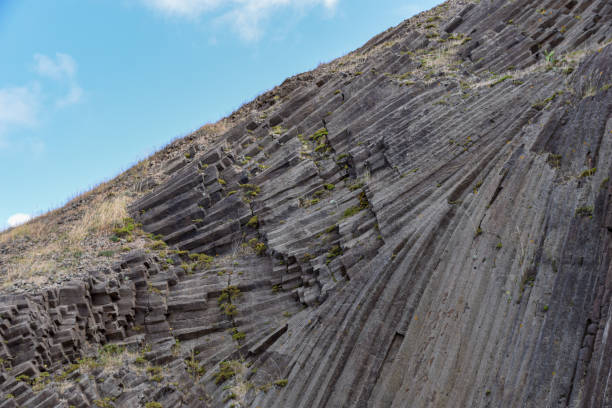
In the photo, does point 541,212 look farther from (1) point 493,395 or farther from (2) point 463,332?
(1) point 493,395

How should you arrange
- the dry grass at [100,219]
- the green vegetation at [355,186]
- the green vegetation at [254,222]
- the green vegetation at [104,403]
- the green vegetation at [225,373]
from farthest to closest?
the dry grass at [100,219]
the green vegetation at [254,222]
the green vegetation at [355,186]
the green vegetation at [225,373]
the green vegetation at [104,403]

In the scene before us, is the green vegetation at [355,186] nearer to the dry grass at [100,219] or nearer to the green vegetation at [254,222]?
the green vegetation at [254,222]

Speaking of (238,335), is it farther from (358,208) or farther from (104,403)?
(358,208)

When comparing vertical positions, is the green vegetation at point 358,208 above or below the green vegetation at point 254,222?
below

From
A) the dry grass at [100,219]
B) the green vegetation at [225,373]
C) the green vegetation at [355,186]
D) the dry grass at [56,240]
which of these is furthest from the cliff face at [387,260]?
the dry grass at [56,240]

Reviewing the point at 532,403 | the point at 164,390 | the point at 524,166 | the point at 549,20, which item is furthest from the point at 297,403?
the point at 549,20

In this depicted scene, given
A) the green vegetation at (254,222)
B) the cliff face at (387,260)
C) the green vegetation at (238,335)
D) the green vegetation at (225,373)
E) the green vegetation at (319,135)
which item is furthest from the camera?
the green vegetation at (319,135)

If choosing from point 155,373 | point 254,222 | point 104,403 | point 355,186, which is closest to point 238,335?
point 155,373

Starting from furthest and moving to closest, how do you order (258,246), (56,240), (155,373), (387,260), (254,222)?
(56,240)
(254,222)
(258,246)
(155,373)
(387,260)

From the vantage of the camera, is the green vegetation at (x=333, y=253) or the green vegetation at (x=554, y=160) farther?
the green vegetation at (x=333, y=253)

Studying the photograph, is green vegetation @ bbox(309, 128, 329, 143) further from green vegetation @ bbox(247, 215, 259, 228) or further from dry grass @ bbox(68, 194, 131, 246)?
dry grass @ bbox(68, 194, 131, 246)

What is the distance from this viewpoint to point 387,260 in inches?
439

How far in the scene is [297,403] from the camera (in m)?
10.2

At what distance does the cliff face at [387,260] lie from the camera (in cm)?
876
